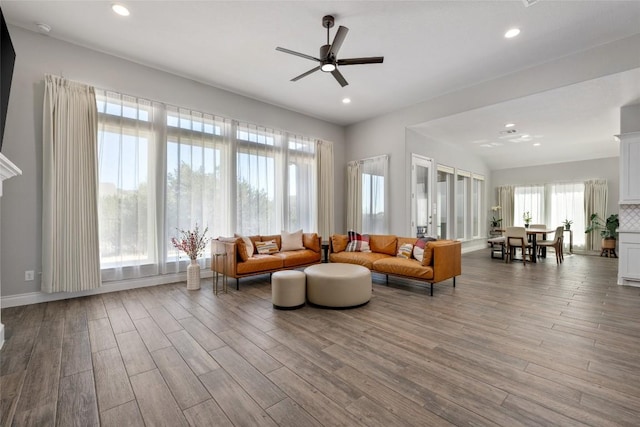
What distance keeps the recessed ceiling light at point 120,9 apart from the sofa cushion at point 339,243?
4.27 meters

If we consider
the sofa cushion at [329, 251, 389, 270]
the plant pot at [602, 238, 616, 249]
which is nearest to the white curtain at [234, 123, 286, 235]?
the sofa cushion at [329, 251, 389, 270]

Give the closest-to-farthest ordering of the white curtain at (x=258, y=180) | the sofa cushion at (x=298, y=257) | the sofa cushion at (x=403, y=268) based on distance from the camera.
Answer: the sofa cushion at (x=403, y=268) → the sofa cushion at (x=298, y=257) → the white curtain at (x=258, y=180)

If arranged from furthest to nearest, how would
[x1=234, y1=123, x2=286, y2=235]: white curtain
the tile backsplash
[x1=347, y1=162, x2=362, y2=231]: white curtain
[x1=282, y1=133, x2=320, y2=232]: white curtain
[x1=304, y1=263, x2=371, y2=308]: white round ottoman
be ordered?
[x1=347, y1=162, x2=362, y2=231]: white curtain
[x1=282, y1=133, x2=320, y2=232]: white curtain
[x1=234, y1=123, x2=286, y2=235]: white curtain
the tile backsplash
[x1=304, y1=263, x2=371, y2=308]: white round ottoman

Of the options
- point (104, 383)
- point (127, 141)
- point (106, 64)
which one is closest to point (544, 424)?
point (104, 383)

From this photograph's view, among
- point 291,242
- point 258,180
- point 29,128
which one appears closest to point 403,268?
point 291,242

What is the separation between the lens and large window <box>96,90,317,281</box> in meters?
4.02

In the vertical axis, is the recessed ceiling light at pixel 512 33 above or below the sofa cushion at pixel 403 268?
above

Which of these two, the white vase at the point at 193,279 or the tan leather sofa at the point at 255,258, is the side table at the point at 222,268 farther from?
the white vase at the point at 193,279

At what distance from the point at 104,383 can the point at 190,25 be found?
376 centimetres

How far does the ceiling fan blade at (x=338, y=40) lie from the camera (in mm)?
2746

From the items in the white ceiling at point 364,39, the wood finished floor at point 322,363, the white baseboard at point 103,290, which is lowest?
the wood finished floor at point 322,363

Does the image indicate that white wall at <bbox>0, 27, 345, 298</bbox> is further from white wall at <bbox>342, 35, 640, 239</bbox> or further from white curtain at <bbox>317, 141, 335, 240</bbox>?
white wall at <bbox>342, 35, 640, 239</bbox>

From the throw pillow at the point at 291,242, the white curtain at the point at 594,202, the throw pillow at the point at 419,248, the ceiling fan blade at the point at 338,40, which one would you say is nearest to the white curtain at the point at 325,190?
the throw pillow at the point at 291,242

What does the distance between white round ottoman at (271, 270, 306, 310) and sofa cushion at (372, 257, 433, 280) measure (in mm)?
1564
